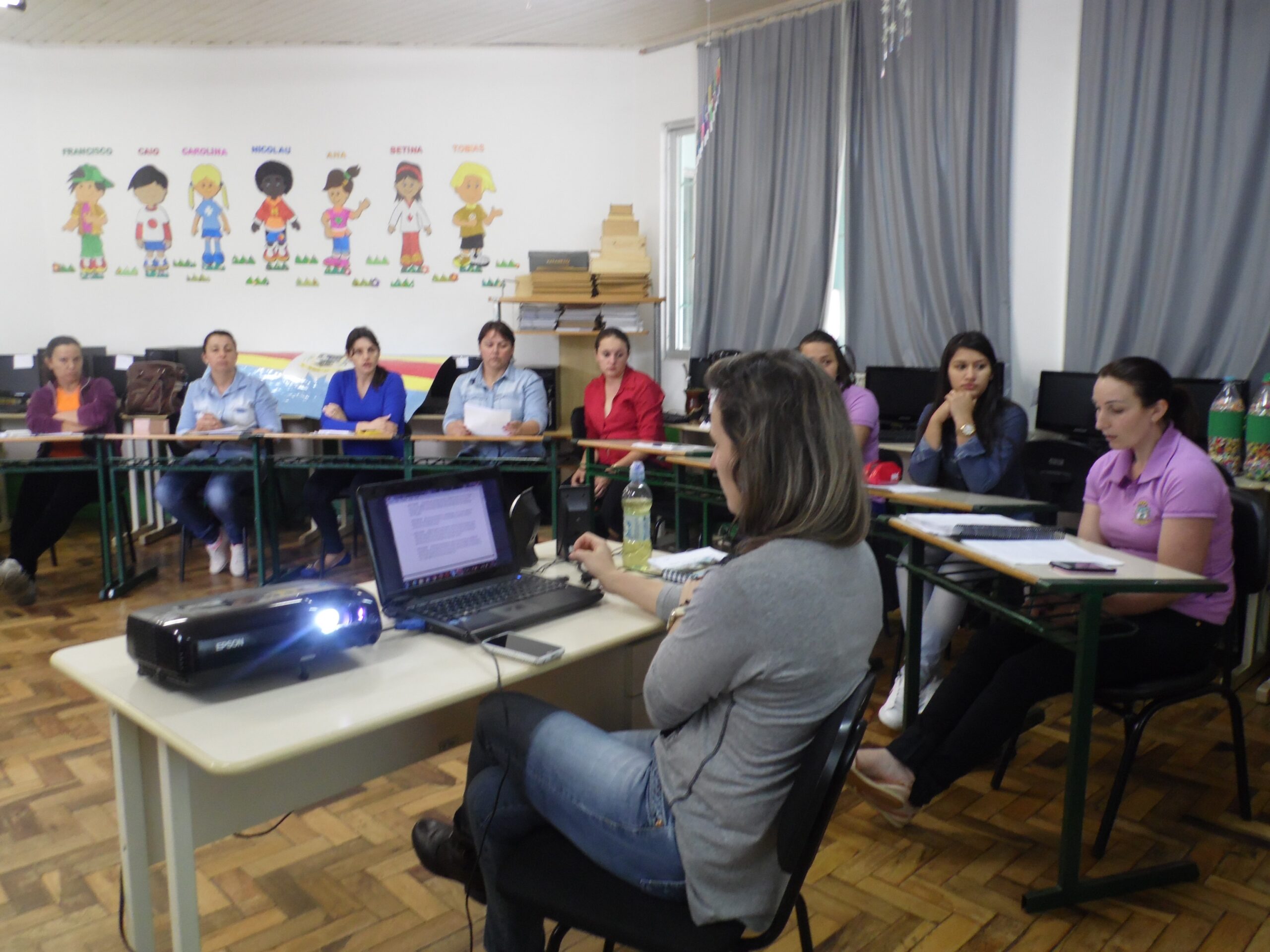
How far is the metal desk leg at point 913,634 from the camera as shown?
2.57m

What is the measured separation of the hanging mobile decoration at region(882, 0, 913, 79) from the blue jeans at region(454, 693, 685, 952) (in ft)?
14.3

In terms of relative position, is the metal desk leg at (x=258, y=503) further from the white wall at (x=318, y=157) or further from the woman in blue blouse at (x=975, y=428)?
the woman in blue blouse at (x=975, y=428)

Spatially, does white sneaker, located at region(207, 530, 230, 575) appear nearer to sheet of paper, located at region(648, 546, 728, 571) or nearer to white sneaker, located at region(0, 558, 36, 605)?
white sneaker, located at region(0, 558, 36, 605)

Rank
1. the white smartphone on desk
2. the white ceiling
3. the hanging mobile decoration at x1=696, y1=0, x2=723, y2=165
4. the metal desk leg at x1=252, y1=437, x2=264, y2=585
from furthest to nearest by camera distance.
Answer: the hanging mobile decoration at x1=696, y1=0, x2=723, y2=165, the white ceiling, the metal desk leg at x1=252, y1=437, x2=264, y2=585, the white smartphone on desk

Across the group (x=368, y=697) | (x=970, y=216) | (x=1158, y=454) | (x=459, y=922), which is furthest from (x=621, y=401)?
(x=368, y=697)

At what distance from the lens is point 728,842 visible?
4.13 ft

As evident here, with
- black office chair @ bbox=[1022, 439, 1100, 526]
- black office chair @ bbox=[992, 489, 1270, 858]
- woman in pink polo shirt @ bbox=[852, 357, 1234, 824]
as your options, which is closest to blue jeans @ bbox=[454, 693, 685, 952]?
woman in pink polo shirt @ bbox=[852, 357, 1234, 824]

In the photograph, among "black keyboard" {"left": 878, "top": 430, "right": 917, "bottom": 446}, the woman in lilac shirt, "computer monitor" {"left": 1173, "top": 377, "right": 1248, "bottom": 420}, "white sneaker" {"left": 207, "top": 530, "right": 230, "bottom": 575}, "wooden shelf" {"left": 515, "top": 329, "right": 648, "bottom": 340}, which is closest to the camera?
the woman in lilac shirt

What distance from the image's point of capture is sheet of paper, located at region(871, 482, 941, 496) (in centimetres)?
302

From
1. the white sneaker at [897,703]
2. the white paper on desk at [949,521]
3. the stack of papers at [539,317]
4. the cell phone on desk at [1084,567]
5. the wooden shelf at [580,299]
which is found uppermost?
the wooden shelf at [580,299]

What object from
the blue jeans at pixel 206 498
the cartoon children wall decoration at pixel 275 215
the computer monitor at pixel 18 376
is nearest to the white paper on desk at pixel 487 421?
the blue jeans at pixel 206 498

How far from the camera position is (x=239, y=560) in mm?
4789

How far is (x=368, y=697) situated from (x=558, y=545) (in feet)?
2.85

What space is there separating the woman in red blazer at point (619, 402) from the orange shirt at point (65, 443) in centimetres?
245
